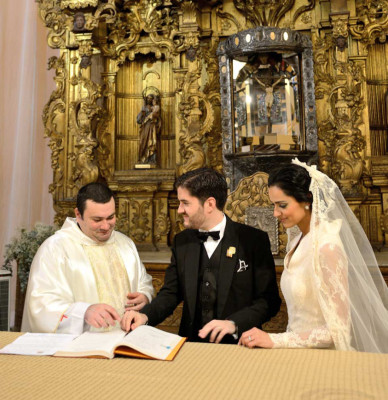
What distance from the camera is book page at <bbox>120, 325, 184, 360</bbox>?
Answer: 6.06 ft

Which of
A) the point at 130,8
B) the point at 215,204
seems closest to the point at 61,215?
the point at 130,8

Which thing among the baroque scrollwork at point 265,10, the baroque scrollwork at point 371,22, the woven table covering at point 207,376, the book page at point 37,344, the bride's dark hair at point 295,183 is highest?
the baroque scrollwork at point 265,10

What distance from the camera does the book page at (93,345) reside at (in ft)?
6.08

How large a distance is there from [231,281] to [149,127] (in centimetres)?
374

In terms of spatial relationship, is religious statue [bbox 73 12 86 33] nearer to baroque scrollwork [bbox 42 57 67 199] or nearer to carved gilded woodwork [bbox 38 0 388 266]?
carved gilded woodwork [bbox 38 0 388 266]

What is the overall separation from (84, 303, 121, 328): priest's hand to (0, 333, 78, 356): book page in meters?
0.39

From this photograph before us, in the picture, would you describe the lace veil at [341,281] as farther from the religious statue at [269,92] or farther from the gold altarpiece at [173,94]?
the religious statue at [269,92]

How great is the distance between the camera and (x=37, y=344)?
2.04 m

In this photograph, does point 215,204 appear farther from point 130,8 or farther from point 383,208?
point 130,8

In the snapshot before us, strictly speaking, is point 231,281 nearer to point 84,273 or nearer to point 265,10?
point 84,273

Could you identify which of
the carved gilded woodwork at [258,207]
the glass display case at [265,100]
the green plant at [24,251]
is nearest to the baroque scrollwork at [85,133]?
the green plant at [24,251]

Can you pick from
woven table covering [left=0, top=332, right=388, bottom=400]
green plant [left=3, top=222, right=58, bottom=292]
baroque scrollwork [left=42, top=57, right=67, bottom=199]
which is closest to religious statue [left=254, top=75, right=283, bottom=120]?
baroque scrollwork [left=42, top=57, right=67, bottom=199]

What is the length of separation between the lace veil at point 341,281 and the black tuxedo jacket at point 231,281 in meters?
0.56

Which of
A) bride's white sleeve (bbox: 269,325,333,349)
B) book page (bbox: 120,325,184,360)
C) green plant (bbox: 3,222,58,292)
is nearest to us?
book page (bbox: 120,325,184,360)
